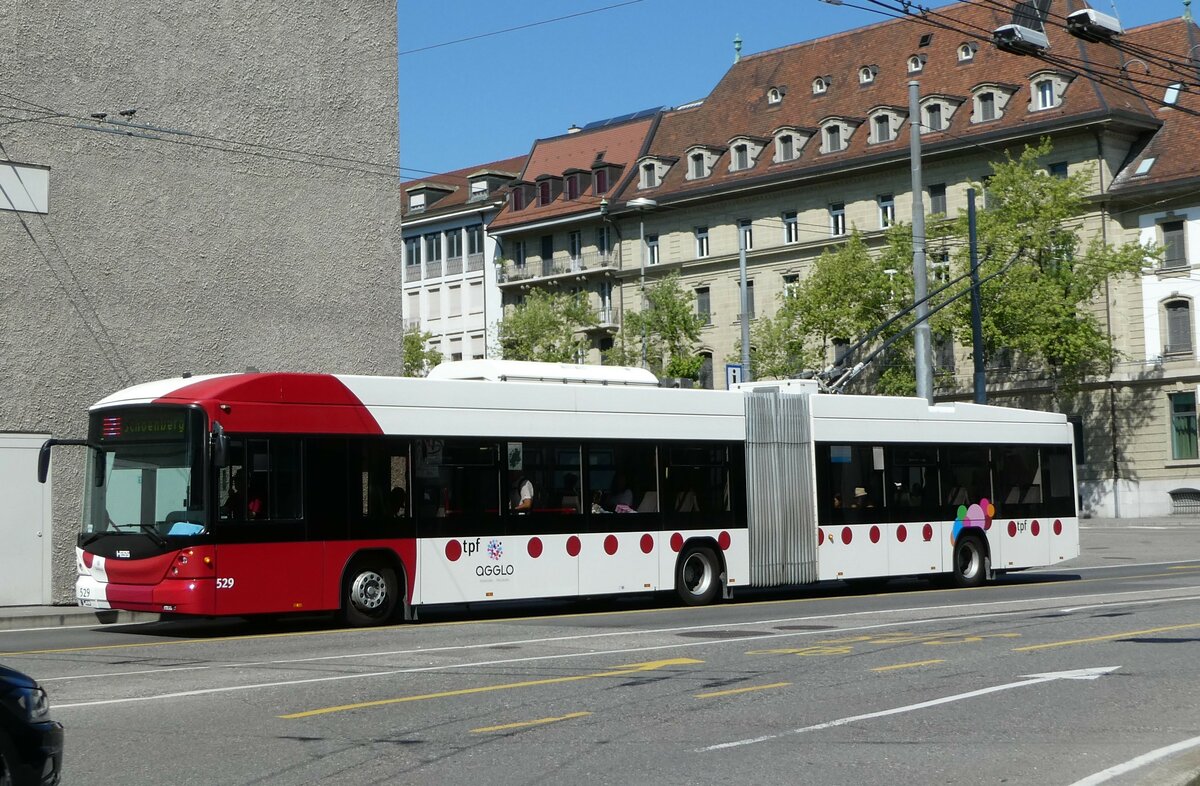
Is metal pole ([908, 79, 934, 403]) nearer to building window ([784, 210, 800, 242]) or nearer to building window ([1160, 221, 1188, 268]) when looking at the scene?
building window ([1160, 221, 1188, 268])

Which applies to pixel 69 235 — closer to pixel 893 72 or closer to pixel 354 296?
pixel 354 296

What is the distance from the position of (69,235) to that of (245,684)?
13585 millimetres

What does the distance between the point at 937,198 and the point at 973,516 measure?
139 feet

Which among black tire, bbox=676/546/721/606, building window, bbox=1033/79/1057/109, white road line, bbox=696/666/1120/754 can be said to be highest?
building window, bbox=1033/79/1057/109

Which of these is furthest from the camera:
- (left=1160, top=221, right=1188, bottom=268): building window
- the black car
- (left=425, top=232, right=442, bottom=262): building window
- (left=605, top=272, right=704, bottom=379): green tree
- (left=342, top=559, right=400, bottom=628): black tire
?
(left=425, top=232, right=442, bottom=262): building window

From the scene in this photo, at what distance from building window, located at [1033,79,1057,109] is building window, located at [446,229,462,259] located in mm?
38808

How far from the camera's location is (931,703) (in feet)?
35.1

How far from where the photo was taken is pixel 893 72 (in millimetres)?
71125

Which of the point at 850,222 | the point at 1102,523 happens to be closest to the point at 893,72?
the point at 850,222

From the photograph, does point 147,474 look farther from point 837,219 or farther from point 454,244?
point 454,244

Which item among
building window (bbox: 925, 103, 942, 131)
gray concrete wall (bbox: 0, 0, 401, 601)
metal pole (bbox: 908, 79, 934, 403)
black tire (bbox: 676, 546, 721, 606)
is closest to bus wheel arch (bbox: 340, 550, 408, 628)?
black tire (bbox: 676, 546, 721, 606)

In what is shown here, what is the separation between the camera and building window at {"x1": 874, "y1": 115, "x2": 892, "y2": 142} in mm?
68312

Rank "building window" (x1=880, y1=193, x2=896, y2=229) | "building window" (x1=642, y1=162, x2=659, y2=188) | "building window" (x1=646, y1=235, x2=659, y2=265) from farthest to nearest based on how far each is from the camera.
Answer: "building window" (x1=642, y1=162, x2=659, y2=188)
"building window" (x1=646, y1=235, x2=659, y2=265)
"building window" (x1=880, y1=193, x2=896, y2=229)

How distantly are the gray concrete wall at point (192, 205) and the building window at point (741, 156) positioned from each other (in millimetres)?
47343
